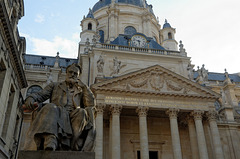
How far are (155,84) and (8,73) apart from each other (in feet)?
46.1

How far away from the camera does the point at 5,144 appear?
17.2 meters

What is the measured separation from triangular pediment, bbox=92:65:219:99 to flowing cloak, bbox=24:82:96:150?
17824 millimetres

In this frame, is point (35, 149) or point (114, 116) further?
point (114, 116)

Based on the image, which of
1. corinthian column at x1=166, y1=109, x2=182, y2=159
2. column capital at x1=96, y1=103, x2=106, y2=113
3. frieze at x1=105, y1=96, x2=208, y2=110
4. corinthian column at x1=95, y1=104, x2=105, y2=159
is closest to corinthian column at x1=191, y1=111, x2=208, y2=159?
frieze at x1=105, y1=96, x2=208, y2=110

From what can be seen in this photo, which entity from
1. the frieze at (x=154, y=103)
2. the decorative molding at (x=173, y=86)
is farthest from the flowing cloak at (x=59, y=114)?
the decorative molding at (x=173, y=86)

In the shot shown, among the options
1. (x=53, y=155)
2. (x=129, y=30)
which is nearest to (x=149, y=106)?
(x=53, y=155)

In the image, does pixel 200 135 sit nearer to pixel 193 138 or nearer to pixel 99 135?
pixel 193 138

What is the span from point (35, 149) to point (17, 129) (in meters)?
20.1

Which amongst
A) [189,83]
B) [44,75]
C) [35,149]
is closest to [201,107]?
[189,83]

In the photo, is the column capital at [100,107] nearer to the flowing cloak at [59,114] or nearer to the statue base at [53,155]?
the flowing cloak at [59,114]

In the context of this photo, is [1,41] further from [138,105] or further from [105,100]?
[138,105]

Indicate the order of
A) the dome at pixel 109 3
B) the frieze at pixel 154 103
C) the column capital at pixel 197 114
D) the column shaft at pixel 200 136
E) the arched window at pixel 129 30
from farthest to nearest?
the dome at pixel 109 3 < the arched window at pixel 129 30 < the column capital at pixel 197 114 < the frieze at pixel 154 103 < the column shaft at pixel 200 136

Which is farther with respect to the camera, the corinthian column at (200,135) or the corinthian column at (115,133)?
the corinthian column at (200,135)

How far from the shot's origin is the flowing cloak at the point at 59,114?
5078 millimetres
